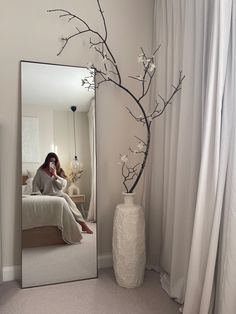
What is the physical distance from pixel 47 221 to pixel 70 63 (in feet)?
4.47

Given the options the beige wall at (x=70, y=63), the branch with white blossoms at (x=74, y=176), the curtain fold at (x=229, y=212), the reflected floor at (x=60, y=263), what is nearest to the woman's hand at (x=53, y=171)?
the branch with white blossoms at (x=74, y=176)

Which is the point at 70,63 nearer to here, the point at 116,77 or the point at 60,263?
the point at 116,77

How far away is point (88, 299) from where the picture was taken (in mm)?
1995

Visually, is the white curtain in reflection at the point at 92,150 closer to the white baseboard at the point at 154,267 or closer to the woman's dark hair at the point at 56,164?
the woman's dark hair at the point at 56,164

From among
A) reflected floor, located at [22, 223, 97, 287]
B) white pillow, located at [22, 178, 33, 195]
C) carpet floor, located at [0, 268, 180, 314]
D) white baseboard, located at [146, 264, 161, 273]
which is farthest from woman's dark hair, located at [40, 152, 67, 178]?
white baseboard, located at [146, 264, 161, 273]

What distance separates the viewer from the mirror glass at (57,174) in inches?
87.2

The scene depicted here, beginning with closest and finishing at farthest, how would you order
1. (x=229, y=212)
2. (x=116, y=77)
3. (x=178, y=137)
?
(x=229, y=212), (x=178, y=137), (x=116, y=77)

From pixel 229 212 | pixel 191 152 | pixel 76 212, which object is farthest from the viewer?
pixel 76 212

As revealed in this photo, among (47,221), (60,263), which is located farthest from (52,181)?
(60,263)

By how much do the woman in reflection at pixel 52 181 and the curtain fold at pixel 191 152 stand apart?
73 centimetres

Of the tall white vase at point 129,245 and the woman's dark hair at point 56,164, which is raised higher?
the woman's dark hair at point 56,164

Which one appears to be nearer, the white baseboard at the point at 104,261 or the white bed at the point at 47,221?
the white bed at the point at 47,221

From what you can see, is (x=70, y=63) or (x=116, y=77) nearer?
(x=70, y=63)

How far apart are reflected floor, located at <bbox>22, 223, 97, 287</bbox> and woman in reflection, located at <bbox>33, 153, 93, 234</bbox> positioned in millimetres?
211
